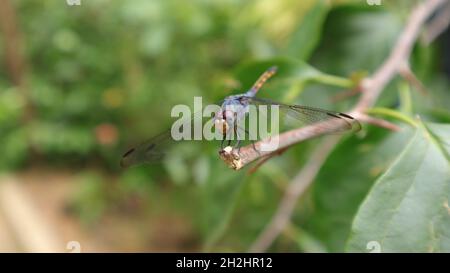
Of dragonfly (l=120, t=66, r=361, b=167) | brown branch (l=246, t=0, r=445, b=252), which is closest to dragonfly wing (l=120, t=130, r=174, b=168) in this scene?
dragonfly (l=120, t=66, r=361, b=167)

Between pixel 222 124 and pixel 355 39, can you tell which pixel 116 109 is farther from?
pixel 222 124

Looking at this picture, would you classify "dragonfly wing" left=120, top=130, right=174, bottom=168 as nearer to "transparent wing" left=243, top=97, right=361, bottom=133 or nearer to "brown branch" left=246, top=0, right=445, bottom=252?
"transparent wing" left=243, top=97, right=361, bottom=133

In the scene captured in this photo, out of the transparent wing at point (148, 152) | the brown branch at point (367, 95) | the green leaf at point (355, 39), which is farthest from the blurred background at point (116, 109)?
the transparent wing at point (148, 152)

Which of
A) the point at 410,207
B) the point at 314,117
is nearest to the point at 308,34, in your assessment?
the point at 314,117

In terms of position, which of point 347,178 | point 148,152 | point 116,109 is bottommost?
point 116,109

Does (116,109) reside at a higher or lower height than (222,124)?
lower

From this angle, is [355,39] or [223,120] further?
[355,39]
